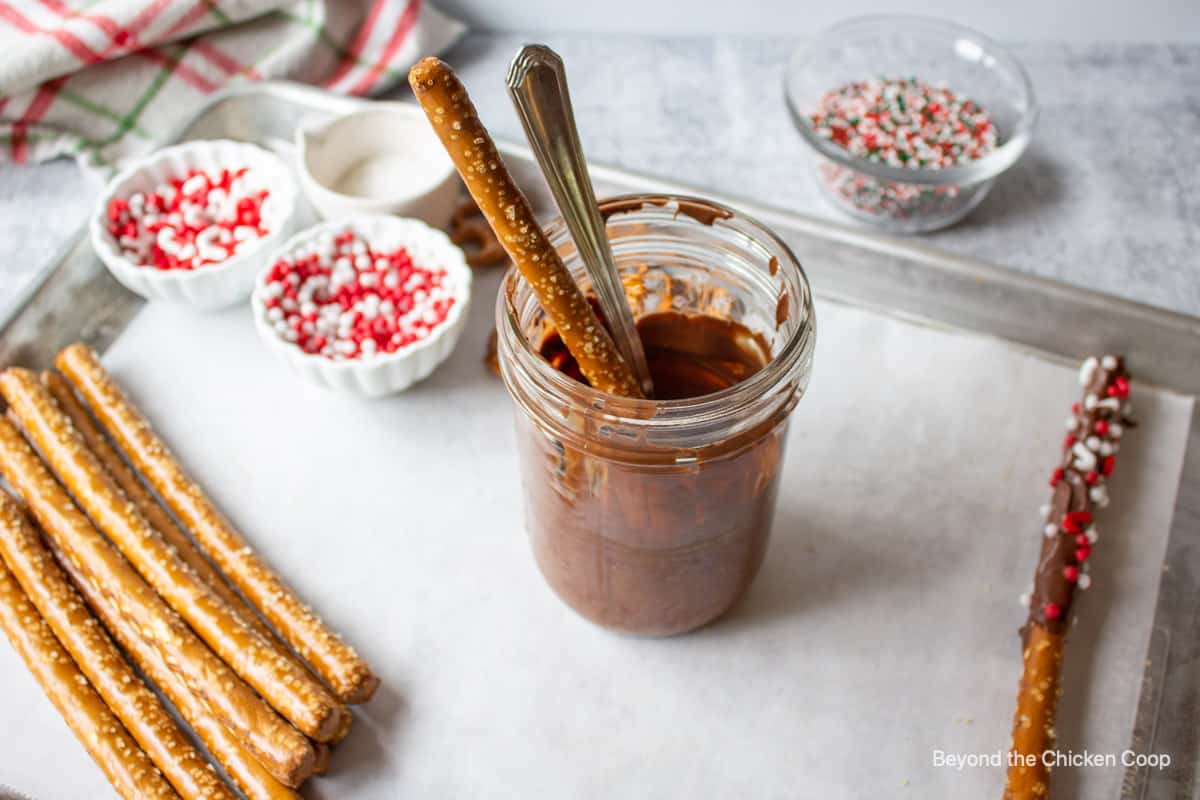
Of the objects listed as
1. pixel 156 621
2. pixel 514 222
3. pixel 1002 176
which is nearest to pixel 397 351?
pixel 156 621

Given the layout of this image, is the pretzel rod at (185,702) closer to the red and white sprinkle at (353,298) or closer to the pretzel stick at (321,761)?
the pretzel stick at (321,761)

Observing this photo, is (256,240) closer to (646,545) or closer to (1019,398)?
(646,545)

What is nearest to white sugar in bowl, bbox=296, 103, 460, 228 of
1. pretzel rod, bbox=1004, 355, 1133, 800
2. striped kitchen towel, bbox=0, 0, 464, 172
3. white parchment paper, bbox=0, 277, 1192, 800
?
white parchment paper, bbox=0, 277, 1192, 800

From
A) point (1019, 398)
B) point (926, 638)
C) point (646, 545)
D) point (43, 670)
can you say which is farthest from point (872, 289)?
point (43, 670)

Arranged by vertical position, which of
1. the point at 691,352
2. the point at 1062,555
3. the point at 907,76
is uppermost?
the point at 691,352

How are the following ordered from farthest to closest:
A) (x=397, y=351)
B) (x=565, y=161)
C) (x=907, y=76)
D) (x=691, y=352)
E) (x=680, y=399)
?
(x=907, y=76)
(x=397, y=351)
(x=691, y=352)
(x=680, y=399)
(x=565, y=161)

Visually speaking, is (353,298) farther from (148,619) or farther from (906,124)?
(906,124)
